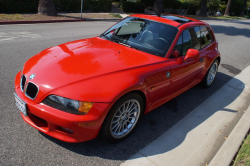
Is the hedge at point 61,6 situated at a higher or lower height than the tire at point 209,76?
higher

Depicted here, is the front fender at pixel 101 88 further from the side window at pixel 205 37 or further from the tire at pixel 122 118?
the side window at pixel 205 37

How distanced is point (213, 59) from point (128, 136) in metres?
3.00

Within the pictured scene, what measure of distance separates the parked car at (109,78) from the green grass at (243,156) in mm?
1357

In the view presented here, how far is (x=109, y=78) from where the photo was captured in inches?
112

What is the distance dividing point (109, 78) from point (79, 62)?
0.60 meters

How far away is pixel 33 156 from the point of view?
2725 millimetres

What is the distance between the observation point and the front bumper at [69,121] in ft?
8.38

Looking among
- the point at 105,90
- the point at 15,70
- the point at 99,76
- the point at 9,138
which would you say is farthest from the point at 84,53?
the point at 15,70

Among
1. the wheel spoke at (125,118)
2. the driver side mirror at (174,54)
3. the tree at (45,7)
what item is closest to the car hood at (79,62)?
the driver side mirror at (174,54)

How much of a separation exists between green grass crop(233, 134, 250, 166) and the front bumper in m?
1.94

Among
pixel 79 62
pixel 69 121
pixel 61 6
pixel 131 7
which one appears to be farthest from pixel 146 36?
pixel 131 7

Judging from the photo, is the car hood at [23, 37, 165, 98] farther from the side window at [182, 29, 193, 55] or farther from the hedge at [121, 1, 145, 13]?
the hedge at [121, 1, 145, 13]

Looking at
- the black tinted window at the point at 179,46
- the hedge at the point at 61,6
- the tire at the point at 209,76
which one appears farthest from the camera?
the hedge at the point at 61,6

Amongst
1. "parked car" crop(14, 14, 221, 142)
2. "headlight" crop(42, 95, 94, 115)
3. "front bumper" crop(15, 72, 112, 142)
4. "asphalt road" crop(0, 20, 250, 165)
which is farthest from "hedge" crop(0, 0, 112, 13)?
"headlight" crop(42, 95, 94, 115)
